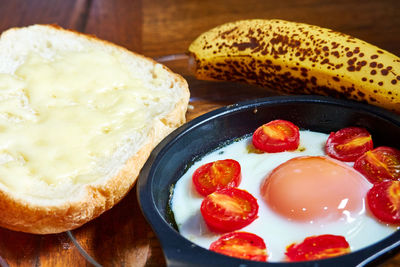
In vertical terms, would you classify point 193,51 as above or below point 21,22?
above

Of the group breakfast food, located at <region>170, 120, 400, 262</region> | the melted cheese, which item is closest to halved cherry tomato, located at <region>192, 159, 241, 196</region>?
breakfast food, located at <region>170, 120, 400, 262</region>

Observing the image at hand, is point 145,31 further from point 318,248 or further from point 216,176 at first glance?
point 318,248

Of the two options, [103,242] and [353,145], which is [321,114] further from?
[103,242]

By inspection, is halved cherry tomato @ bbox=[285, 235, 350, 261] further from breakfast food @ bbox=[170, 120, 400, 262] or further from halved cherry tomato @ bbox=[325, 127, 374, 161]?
halved cherry tomato @ bbox=[325, 127, 374, 161]

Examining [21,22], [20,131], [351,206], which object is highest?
[351,206]

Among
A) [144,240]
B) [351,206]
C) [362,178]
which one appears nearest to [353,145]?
[362,178]

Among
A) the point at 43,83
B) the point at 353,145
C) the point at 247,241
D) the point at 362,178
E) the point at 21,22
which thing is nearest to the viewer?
the point at 247,241
